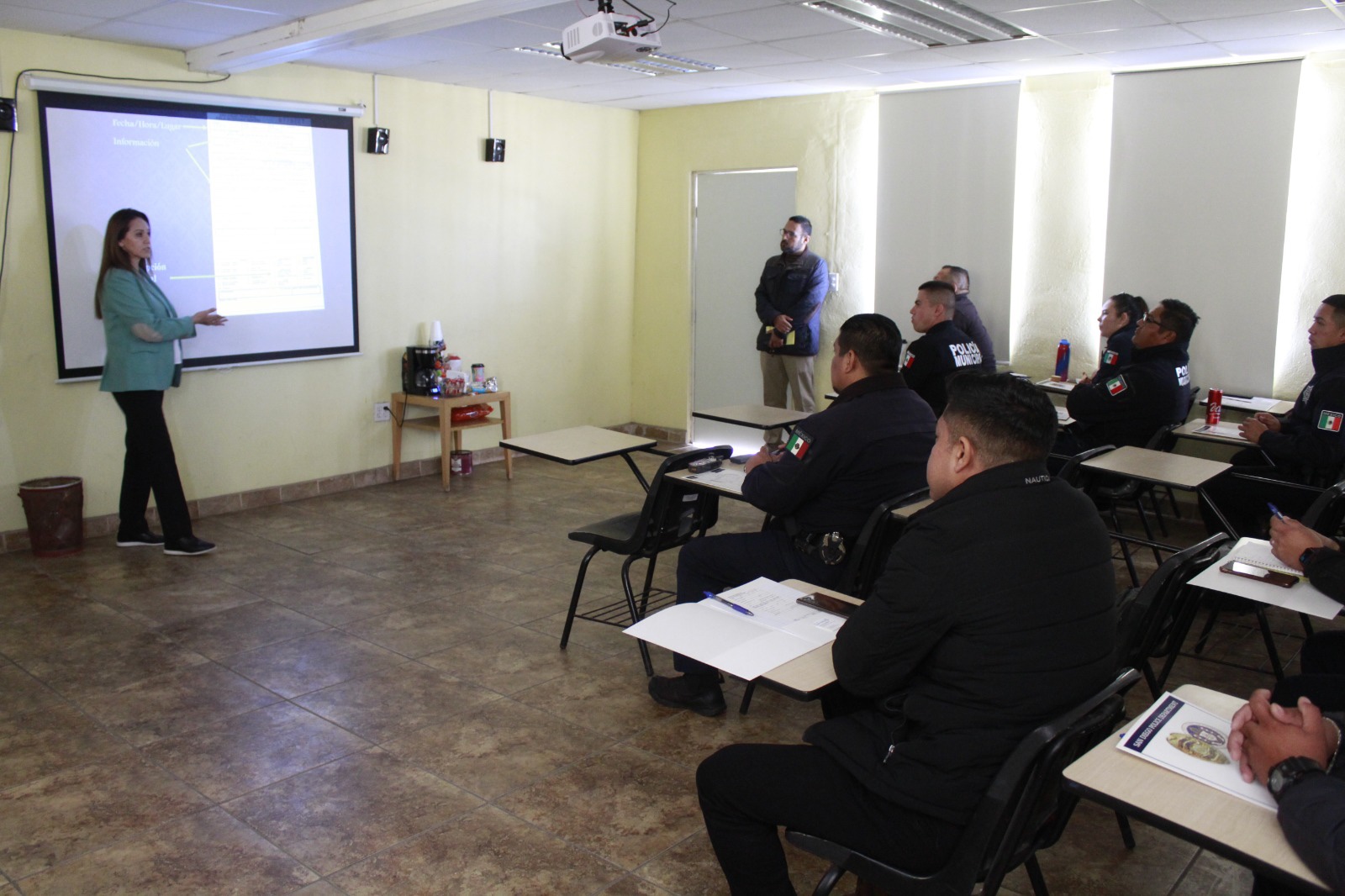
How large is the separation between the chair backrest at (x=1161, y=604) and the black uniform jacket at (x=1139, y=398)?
2.33m

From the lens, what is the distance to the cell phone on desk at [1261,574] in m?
2.74

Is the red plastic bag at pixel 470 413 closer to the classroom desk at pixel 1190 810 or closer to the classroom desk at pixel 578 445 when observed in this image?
the classroom desk at pixel 578 445

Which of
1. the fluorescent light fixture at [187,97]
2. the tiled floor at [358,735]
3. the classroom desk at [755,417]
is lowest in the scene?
the tiled floor at [358,735]

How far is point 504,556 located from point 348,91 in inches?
127

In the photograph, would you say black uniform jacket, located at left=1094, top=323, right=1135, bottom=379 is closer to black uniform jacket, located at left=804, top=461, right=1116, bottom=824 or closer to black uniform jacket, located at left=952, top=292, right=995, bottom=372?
black uniform jacket, located at left=952, top=292, right=995, bottom=372

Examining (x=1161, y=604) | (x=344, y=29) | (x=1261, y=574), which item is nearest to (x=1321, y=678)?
(x=1261, y=574)

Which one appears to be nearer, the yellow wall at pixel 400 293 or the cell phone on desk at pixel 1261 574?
the cell phone on desk at pixel 1261 574

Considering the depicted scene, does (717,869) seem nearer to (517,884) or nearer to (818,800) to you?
(517,884)

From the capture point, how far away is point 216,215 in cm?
592

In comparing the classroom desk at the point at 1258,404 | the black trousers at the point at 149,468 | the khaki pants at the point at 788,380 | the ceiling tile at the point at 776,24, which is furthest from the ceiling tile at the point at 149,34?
the classroom desk at the point at 1258,404

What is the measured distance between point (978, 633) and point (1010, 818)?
36 cm

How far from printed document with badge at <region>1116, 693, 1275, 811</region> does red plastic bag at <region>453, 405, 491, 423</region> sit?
221 inches

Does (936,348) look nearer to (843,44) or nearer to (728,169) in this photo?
(843,44)

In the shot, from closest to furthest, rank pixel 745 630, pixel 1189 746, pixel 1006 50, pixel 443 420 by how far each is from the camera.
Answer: pixel 1189 746
pixel 745 630
pixel 1006 50
pixel 443 420
